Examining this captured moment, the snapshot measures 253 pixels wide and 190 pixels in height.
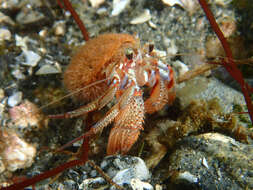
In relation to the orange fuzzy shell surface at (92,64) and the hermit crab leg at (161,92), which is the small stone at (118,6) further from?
the hermit crab leg at (161,92)

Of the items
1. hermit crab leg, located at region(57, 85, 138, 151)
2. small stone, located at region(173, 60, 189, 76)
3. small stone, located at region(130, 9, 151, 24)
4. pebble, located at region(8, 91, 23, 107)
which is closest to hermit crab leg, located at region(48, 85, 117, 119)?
hermit crab leg, located at region(57, 85, 138, 151)

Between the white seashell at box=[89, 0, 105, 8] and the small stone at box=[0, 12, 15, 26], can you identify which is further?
the white seashell at box=[89, 0, 105, 8]

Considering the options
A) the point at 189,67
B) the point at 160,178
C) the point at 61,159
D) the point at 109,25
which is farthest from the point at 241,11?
the point at 61,159

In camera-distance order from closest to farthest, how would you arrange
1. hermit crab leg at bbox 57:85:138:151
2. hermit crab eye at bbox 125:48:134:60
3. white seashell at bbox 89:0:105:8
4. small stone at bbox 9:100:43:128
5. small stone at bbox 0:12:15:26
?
hermit crab leg at bbox 57:85:138:151 → hermit crab eye at bbox 125:48:134:60 → small stone at bbox 9:100:43:128 → small stone at bbox 0:12:15:26 → white seashell at bbox 89:0:105:8

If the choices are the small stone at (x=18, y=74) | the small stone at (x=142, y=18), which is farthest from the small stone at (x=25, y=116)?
the small stone at (x=142, y=18)

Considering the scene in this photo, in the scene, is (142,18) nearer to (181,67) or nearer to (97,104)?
(181,67)

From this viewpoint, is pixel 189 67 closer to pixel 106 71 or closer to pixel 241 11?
pixel 241 11

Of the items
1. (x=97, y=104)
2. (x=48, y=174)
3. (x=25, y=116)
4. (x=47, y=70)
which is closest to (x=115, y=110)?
(x=97, y=104)

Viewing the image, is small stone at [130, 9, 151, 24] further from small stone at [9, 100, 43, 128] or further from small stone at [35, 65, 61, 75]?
small stone at [9, 100, 43, 128]
